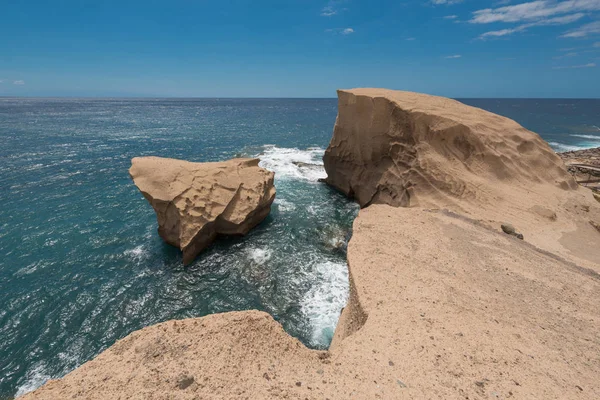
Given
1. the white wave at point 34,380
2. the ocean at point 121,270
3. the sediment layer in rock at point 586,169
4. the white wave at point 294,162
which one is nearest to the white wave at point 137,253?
the ocean at point 121,270

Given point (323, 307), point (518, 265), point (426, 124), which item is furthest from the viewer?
point (426, 124)

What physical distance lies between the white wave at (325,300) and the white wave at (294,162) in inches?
603

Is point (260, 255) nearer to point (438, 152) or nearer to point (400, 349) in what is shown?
point (400, 349)

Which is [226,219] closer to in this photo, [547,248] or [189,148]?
[547,248]

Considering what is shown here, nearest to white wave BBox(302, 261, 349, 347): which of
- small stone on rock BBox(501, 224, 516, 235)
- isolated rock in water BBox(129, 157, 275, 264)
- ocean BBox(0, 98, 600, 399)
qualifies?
ocean BBox(0, 98, 600, 399)

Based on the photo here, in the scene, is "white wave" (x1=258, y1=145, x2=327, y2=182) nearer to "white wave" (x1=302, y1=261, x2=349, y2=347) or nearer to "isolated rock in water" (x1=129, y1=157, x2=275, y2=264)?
"isolated rock in water" (x1=129, y1=157, x2=275, y2=264)

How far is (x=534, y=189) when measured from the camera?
17.5m

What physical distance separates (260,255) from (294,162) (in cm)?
2082

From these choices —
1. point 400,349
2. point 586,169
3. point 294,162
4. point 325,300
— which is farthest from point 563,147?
point 400,349

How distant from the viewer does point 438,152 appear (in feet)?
61.6

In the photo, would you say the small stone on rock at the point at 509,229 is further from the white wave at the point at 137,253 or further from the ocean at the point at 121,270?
the white wave at the point at 137,253

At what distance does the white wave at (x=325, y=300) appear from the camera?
12.3 meters

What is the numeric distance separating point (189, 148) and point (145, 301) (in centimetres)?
3346

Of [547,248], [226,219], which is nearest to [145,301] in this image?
[226,219]
